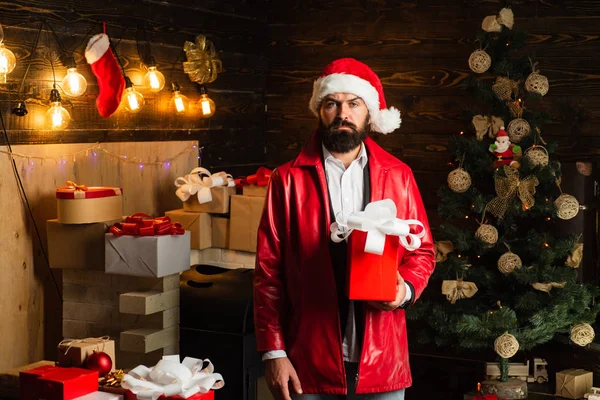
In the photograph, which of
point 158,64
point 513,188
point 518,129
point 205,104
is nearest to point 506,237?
point 513,188

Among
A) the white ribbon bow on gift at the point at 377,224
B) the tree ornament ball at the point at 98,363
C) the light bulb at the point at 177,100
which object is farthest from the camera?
the light bulb at the point at 177,100

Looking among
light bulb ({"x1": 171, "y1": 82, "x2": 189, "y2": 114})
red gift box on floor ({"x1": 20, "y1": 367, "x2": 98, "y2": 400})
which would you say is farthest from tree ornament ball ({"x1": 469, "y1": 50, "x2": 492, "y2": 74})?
red gift box on floor ({"x1": 20, "y1": 367, "x2": 98, "y2": 400})

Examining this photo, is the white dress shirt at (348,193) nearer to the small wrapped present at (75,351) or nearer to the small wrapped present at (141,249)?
the small wrapped present at (75,351)

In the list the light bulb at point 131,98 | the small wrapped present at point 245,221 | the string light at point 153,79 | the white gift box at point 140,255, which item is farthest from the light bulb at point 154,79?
the white gift box at point 140,255

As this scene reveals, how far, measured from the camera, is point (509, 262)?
4023 mm

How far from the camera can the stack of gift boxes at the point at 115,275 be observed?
10.9 ft

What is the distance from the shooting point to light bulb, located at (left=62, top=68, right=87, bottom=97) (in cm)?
362

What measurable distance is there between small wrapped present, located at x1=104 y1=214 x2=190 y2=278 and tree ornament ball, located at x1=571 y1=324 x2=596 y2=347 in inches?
74.1

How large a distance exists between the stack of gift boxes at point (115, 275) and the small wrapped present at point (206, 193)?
47 centimetres

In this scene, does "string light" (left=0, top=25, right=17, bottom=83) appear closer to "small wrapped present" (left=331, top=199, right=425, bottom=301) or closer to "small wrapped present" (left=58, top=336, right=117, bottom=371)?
"small wrapped present" (left=58, top=336, right=117, bottom=371)

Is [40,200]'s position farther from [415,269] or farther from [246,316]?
[415,269]

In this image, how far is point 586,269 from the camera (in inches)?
170

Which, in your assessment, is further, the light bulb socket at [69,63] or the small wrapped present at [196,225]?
the small wrapped present at [196,225]

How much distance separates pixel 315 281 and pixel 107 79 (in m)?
1.94
